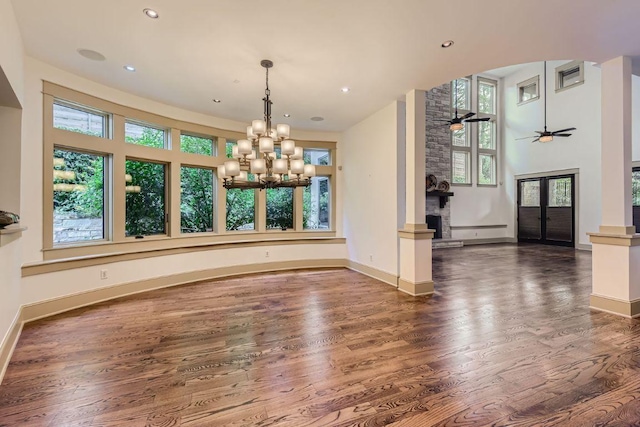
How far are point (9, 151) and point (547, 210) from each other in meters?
13.1

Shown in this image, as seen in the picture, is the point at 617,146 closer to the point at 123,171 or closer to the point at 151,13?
the point at 151,13

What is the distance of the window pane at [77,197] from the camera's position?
→ 3.94 m

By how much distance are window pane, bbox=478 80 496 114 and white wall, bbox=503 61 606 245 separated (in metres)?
0.45

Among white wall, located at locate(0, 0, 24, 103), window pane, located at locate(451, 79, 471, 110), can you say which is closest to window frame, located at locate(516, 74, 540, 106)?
window pane, located at locate(451, 79, 471, 110)

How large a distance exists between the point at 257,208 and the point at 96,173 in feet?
9.14

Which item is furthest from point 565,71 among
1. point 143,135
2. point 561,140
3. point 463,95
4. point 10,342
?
point 10,342

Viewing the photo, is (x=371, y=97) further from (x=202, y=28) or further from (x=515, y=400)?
(x=515, y=400)

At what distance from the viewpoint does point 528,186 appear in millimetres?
10828

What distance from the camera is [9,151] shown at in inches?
127

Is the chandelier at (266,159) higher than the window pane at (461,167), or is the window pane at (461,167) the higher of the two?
the window pane at (461,167)

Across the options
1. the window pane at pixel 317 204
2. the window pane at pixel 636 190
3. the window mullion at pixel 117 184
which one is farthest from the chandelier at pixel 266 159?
the window pane at pixel 636 190

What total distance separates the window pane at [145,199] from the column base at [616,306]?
6.41m

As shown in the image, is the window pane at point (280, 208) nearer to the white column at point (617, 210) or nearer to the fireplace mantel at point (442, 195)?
the white column at point (617, 210)

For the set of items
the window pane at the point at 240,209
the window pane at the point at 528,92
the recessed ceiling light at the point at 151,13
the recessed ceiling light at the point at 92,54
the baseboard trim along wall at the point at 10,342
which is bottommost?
the baseboard trim along wall at the point at 10,342
